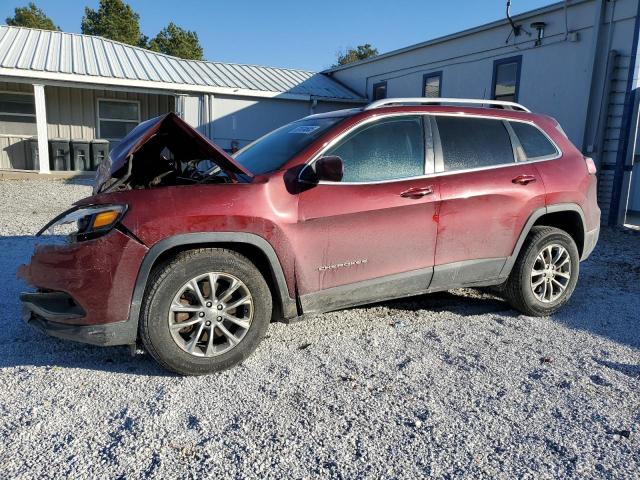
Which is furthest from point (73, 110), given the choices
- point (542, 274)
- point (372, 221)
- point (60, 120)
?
point (542, 274)

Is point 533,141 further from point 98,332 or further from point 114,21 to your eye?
point 114,21

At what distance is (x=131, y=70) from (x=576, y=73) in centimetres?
1305

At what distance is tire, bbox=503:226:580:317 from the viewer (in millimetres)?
4484

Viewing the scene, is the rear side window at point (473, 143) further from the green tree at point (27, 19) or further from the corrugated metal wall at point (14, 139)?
the green tree at point (27, 19)

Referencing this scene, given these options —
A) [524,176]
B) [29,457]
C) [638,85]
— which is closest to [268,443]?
[29,457]

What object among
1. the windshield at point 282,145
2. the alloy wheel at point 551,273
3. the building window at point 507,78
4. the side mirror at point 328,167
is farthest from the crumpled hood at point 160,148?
the building window at point 507,78

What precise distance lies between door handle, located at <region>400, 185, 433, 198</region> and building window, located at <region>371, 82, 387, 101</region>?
14698 millimetres

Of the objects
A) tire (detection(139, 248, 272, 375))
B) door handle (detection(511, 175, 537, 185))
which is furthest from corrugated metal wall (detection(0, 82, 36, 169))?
door handle (detection(511, 175, 537, 185))

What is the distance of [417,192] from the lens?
3.83 m

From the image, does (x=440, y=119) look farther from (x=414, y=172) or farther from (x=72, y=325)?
(x=72, y=325)

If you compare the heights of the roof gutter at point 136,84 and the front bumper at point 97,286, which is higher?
the roof gutter at point 136,84

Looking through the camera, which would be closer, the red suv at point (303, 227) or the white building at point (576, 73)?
the red suv at point (303, 227)

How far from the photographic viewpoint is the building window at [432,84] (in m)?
14.7

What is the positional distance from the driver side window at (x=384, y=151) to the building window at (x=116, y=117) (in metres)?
16.0
